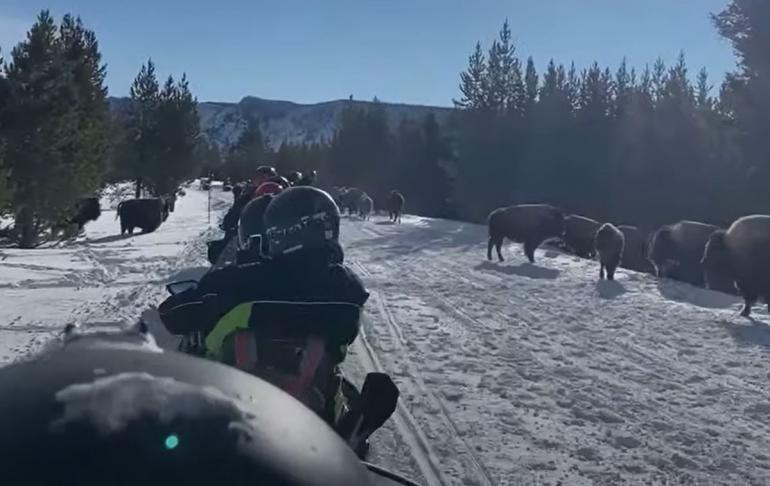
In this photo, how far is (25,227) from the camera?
30906 mm

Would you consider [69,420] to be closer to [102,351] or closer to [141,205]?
[102,351]

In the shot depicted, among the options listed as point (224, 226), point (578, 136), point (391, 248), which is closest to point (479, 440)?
point (224, 226)

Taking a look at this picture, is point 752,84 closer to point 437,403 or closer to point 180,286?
point 437,403

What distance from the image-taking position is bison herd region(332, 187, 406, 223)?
4850cm

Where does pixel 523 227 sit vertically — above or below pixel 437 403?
below

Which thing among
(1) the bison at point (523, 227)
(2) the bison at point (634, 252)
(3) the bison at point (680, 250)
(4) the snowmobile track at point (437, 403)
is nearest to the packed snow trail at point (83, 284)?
(4) the snowmobile track at point (437, 403)

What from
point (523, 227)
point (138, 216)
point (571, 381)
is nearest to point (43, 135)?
point (138, 216)

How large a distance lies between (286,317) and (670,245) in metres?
24.6

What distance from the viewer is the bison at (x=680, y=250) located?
26.1 m

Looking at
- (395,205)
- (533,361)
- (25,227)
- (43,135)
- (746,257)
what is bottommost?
(395,205)

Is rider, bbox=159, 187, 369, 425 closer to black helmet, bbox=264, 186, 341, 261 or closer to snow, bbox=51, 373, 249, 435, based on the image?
black helmet, bbox=264, 186, 341, 261

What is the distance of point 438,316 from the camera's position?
13586 mm

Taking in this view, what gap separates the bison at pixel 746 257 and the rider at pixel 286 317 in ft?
40.3

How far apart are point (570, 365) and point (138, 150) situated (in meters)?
48.0
